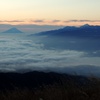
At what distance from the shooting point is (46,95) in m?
7.52

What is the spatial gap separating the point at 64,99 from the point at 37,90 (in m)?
→ 1.20

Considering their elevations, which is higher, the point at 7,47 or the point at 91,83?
the point at 91,83

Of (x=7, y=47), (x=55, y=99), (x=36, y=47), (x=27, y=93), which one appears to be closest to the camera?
(x=55, y=99)

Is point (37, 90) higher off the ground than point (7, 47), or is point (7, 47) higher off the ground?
point (37, 90)

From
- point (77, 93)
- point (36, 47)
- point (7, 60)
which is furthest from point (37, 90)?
point (36, 47)

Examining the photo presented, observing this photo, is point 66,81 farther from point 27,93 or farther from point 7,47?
point 7,47

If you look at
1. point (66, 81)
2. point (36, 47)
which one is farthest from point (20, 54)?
point (66, 81)

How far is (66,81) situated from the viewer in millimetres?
8828

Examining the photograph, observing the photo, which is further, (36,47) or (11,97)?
(36,47)

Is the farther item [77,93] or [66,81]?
[66,81]

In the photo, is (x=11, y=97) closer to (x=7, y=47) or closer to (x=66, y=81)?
(x=66, y=81)

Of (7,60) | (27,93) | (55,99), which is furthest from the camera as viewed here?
(7,60)

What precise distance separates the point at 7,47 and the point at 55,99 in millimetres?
170679

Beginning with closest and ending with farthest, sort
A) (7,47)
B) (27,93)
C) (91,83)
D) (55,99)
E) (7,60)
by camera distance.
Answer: (55,99), (27,93), (91,83), (7,60), (7,47)
